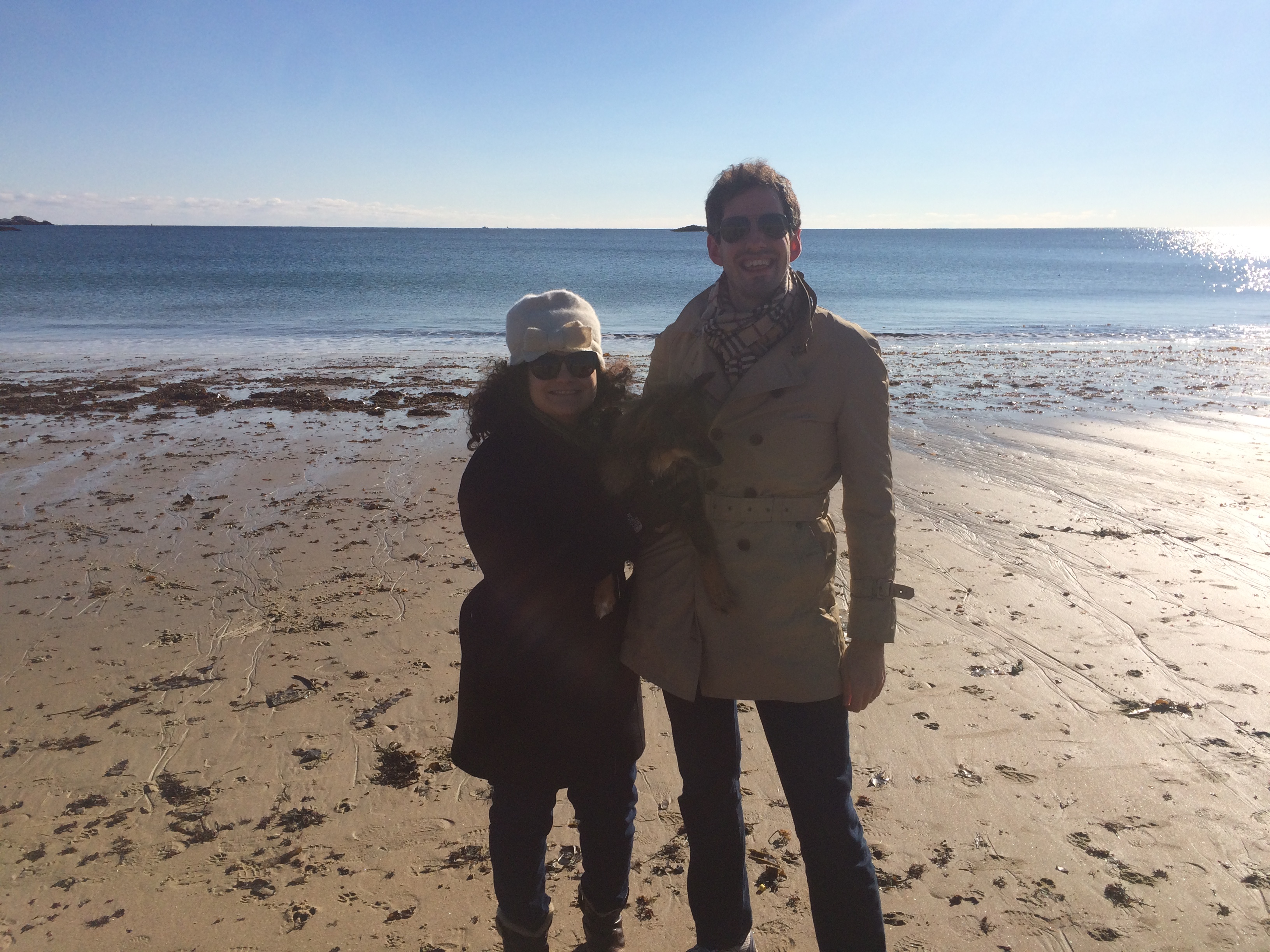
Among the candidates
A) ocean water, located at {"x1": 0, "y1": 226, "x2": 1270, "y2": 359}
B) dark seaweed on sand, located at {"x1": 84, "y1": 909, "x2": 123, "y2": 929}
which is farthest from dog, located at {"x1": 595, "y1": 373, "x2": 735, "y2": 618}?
ocean water, located at {"x1": 0, "y1": 226, "x2": 1270, "y2": 359}

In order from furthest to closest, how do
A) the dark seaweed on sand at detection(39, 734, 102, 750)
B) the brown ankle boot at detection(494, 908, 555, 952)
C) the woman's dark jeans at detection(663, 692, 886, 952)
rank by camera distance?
1. the dark seaweed on sand at detection(39, 734, 102, 750)
2. the brown ankle boot at detection(494, 908, 555, 952)
3. the woman's dark jeans at detection(663, 692, 886, 952)

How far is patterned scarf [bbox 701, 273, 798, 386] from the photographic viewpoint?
2084 millimetres

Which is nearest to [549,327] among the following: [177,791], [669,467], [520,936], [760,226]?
[669,467]

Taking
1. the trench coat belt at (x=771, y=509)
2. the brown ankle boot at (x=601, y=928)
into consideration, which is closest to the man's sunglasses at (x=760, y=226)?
the trench coat belt at (x=771, y=509)

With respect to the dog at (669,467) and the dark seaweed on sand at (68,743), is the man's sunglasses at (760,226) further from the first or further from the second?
the dark seaweed on sand at (68,743)

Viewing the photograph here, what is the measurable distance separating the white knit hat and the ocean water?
51.3ft

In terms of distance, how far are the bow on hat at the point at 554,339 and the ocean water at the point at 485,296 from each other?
51.6 feet

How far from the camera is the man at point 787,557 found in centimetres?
204

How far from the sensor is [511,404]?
7.27 ft

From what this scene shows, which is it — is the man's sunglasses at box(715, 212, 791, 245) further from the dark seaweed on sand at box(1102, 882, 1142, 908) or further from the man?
the dark seaweed on sand at box(1102, 882, 1142, 908)

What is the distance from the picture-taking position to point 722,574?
6.90ft

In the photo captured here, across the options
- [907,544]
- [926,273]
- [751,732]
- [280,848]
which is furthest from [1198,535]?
[926,273]

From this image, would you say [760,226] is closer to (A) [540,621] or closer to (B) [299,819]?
(A) [540,621]

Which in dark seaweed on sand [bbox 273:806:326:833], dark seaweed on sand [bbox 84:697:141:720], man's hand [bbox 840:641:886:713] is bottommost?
dark seaweed on sand [bbox 273:806:326:833]
